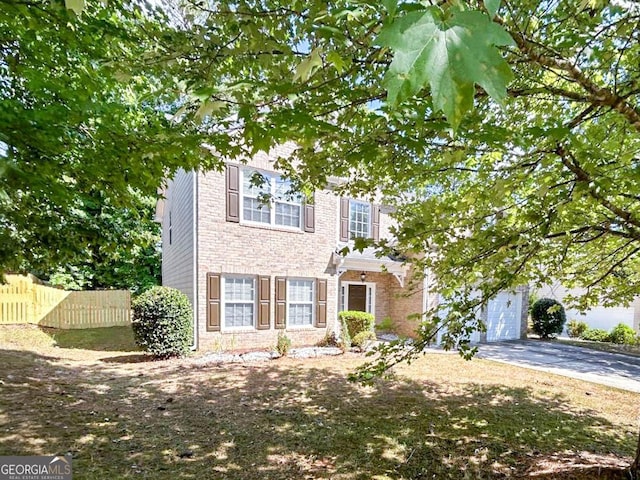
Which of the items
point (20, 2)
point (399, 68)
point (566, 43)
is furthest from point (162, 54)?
point (566, 43)

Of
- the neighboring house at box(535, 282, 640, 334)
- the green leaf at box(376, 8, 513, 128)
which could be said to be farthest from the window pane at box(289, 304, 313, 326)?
the neighboring house at box(535, 282, 640, 334)

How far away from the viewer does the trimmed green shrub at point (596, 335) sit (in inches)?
587

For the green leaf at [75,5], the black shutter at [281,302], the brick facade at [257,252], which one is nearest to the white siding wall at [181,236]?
the brick facade at [257,252]

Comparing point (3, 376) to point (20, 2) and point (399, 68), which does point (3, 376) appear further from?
point (399, 68)

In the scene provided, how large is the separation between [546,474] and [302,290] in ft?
27.1

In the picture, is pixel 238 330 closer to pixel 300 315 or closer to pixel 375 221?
pixel 300 315

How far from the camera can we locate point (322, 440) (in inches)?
174

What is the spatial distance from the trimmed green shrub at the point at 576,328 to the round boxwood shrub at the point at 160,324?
16.6 metres

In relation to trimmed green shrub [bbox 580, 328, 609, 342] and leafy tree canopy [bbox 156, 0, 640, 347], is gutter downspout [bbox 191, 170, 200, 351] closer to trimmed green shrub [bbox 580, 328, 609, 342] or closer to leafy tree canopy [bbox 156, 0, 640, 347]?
leafy tree canopy [bbox 156, 0, 640, 347]

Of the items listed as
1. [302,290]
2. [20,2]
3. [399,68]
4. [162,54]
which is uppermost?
[20,2]

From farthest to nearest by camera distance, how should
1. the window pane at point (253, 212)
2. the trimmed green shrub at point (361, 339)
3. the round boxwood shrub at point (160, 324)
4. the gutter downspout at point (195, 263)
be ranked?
the trimmed green shrub at point (361, 339) < the window pane at point (253, 212) < the gutter downspout at point (195, 263) < the round boxwood shrub at point (160, 324)

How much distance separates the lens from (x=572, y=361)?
34.3 feet

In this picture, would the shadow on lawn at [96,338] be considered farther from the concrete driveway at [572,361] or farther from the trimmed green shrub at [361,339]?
the concrete driveway at [572,361]

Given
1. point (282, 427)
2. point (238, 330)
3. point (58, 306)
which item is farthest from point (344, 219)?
point (58, 306)
